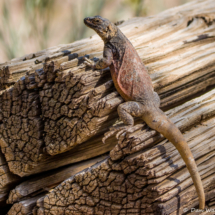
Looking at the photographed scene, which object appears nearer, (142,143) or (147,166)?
(147,166)

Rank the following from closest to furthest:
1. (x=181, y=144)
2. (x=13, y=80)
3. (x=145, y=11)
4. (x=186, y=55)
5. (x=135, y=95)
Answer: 1. (x=181, y=144)
2. (x=135, y=95)
3. (x=13, y=80)
4. (x=186, y=55)
5. (x=145, y=11)

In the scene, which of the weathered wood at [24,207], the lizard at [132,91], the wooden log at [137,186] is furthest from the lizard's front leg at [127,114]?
the weathered wood at [24,207]

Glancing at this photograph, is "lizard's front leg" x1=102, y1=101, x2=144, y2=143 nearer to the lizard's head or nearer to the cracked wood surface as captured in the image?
the cracked wood surface

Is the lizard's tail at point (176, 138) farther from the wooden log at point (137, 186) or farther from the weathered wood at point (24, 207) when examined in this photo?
the weathered wood at point (24, 207)

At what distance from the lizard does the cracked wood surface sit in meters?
0.10

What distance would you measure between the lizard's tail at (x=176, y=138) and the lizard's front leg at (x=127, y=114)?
99 mm

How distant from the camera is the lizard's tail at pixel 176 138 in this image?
1744mm

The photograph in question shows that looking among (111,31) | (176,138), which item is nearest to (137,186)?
(176,138)

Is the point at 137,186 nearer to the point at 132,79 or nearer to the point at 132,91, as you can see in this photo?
the point at 132,91

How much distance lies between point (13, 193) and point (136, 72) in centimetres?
188

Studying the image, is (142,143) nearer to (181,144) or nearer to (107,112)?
(181,144)

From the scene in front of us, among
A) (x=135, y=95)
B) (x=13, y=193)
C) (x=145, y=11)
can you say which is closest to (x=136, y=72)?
(x=135, y=95)

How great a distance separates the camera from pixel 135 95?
2320mm

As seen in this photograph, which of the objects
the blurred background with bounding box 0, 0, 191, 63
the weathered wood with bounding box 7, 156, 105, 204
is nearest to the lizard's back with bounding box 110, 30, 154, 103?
the weathered wood with bounding box 7, 156, 105, 204
